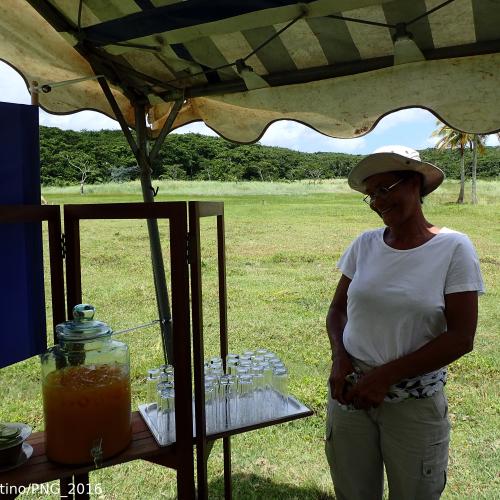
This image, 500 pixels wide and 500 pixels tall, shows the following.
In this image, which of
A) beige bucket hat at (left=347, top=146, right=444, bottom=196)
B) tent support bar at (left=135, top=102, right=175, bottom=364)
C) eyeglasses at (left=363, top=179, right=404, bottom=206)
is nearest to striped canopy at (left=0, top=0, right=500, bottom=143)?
tent support bar at (left=135, top=102, right=175, bottom=364)

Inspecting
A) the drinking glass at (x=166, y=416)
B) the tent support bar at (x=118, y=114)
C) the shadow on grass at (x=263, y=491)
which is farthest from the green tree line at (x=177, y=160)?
the drinking glass at (x=166, y=416)

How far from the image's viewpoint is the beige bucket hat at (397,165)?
1392 mm

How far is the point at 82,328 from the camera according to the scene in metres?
1.02

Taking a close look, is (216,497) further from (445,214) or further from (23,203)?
(445,214)

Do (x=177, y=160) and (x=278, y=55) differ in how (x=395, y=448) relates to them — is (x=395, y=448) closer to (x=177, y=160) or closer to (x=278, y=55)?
(x=278, y=55)

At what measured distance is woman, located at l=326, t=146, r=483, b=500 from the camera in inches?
51.6

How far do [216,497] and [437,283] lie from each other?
5.36 feet

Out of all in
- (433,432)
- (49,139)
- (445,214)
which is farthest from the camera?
(49,139)

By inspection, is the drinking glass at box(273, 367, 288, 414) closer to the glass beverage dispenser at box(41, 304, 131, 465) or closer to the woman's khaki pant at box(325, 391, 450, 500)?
the woman's khaki pant at box(325, 391, 450, 500)

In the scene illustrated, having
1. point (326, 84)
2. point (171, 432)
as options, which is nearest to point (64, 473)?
point (171, 432)

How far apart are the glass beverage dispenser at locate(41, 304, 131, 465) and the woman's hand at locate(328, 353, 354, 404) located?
27.3 inches

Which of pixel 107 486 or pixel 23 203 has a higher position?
pixel 23 203

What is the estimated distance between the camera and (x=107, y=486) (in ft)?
7.72

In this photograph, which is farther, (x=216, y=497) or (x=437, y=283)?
(x=216, y=497)
